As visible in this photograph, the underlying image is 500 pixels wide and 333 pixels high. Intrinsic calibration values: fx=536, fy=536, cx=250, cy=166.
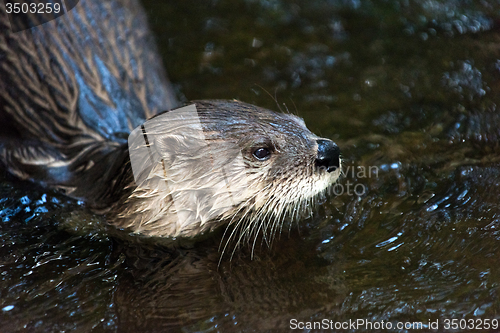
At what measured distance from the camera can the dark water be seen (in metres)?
2.24

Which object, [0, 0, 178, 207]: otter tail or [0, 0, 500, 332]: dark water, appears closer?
[0, 0, 500, 332]: dark water

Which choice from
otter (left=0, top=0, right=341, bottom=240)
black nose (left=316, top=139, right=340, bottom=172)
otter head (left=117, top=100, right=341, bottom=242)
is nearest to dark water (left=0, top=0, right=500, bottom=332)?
otter (left=0, top=0, right=341, bottom=240)

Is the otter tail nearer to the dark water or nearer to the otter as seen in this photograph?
the otter

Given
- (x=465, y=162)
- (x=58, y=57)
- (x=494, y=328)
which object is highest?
(x=58, y=57)

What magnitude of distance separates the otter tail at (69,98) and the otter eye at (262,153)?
0.87m

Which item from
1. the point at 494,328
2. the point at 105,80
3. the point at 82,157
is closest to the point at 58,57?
the point at 105,80

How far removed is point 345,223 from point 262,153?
61 cm

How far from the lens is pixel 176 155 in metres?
2.37

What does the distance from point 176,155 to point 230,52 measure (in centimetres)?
205

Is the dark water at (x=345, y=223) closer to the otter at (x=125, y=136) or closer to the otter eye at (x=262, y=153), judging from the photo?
the otter at (x=125, y=136)

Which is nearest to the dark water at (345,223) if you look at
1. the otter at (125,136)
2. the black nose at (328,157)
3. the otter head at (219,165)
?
the otter at (125,136)

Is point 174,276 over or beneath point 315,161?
beneath

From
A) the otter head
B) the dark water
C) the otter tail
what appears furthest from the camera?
the otter tail

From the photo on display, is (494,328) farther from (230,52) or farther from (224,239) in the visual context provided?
(230,52)
